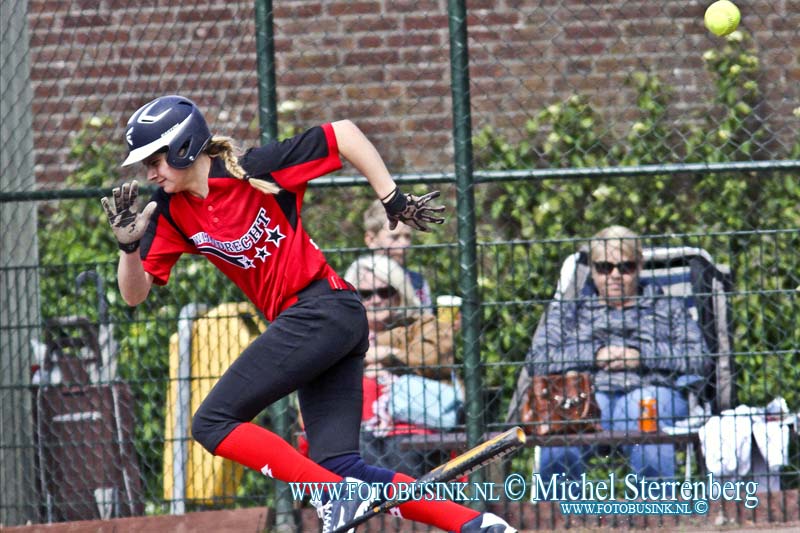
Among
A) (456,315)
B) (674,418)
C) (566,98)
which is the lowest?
(674,418)

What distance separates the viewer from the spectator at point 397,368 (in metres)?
5.30

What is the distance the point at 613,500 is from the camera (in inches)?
204

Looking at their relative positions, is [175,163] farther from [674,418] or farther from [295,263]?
[674,418]

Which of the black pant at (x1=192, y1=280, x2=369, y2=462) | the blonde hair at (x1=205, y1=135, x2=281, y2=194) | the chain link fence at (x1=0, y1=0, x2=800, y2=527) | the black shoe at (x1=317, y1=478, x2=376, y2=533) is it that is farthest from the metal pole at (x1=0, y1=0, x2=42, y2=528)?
the black shoe at (x1=317, y1=478, x2=376, y2=533)

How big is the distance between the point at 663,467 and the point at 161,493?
7.67ft

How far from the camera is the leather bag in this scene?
17.1ft

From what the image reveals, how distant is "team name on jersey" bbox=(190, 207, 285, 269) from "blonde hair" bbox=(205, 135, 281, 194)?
9cm

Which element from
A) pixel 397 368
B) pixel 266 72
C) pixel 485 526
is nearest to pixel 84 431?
pixel 397 368

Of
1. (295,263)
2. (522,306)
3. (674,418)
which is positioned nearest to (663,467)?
(674,418)

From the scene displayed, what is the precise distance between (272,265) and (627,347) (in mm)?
1974

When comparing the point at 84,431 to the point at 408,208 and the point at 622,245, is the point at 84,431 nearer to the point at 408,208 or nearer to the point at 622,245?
the point at 408,208

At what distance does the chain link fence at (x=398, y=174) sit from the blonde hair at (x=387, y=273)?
0.13 m

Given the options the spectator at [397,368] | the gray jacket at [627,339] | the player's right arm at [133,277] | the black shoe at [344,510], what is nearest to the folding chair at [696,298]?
the gray jacket at [627,339]

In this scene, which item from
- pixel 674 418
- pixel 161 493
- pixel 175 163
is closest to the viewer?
pixel 175 163
